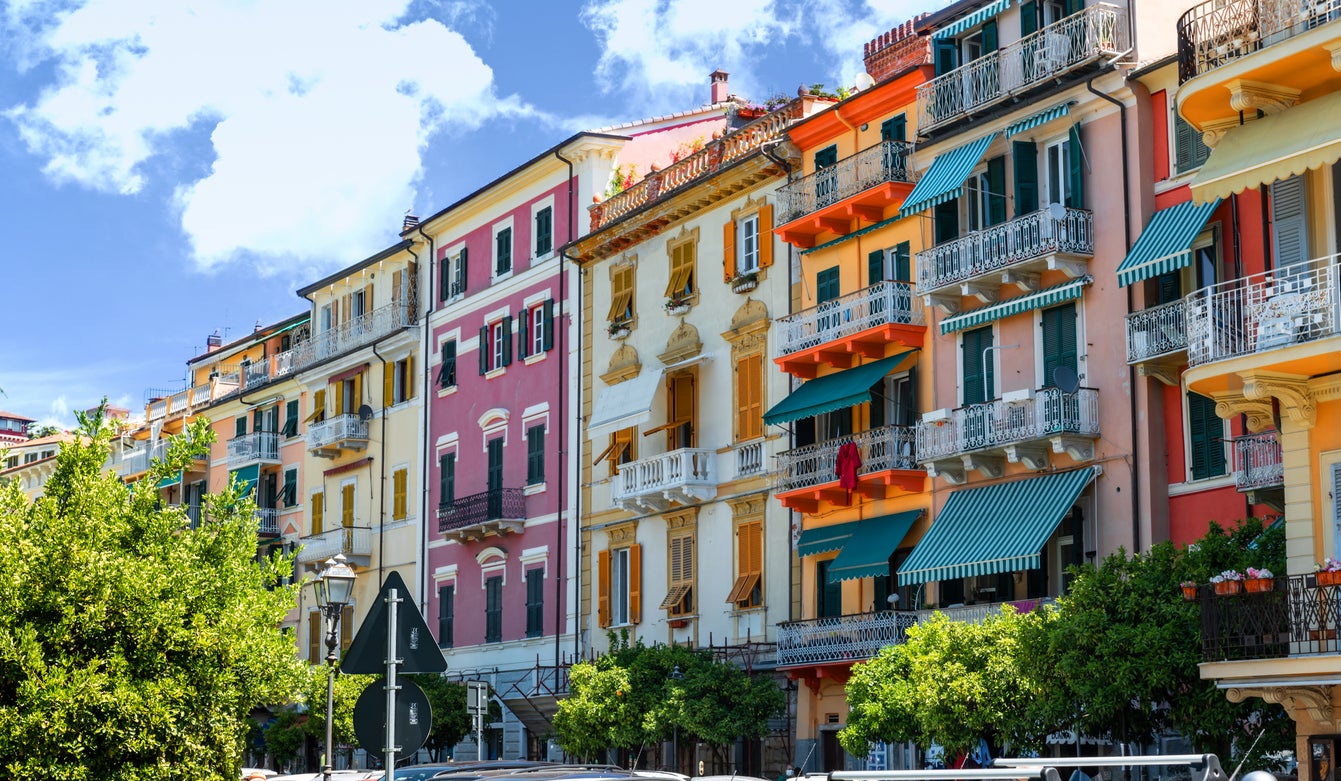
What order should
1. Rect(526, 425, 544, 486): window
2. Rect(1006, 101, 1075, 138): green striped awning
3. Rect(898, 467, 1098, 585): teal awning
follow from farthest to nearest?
Rect(526, 425, 544, 486): window < Rect(1006, 101, 1075, 138): green striped awning < Rect(898, 467, 1098, 585): teal awning

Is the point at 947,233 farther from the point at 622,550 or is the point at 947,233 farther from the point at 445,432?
the point at 445,432

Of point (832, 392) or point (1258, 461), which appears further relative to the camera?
point (832, 392)

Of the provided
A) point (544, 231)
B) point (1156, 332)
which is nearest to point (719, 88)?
point (544, 231)

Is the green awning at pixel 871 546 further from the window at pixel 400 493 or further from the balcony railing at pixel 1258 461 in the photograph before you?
the window at pixel 400 493

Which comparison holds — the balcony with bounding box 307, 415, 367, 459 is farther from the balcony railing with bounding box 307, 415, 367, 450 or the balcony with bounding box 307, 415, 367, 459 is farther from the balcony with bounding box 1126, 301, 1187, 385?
the balcony with bounding box 1126, 301, 1187, 385

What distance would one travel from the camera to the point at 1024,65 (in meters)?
33.5

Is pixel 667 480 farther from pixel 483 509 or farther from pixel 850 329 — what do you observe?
pixel 483 509

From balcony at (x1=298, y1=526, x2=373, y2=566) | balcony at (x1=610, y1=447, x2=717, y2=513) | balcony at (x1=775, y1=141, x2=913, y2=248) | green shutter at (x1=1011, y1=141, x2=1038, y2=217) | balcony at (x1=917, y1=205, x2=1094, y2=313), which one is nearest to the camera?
balcony at (x1=917, y1=205, x2=1094, y2=313)

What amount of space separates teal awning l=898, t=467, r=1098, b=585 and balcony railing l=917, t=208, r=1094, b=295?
11.7ft

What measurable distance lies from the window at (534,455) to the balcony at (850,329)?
1127 cm

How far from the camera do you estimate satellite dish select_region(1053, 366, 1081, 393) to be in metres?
31.7

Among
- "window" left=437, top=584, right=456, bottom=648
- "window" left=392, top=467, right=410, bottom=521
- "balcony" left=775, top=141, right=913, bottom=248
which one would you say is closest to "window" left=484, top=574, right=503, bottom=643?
"window" left=437, top=584, right=456, bottom=648

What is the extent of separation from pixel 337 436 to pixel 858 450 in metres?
25.2

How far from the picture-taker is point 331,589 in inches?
957
